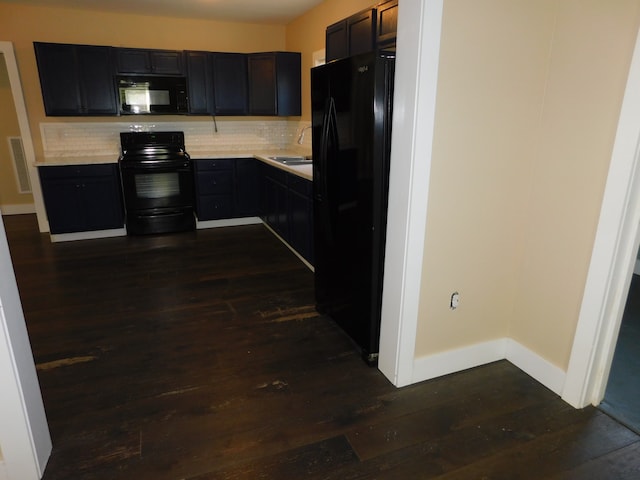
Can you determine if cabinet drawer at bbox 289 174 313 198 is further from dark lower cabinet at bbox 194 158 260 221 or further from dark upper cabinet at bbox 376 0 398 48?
dark lower cabinet at bbox 194 158 260 221

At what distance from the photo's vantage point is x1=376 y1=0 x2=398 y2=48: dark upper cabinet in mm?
2463

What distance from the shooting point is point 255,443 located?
5.88 feet

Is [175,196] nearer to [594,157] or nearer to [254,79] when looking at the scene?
[254,79]

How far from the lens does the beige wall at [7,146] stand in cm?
550

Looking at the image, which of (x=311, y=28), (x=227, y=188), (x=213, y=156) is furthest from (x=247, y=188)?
(x=311, y=28)

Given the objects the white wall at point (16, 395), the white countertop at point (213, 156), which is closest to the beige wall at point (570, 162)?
the white countertop at point (213, 156)

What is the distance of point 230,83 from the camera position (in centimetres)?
508

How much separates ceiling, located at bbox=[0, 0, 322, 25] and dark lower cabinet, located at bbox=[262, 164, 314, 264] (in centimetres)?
169

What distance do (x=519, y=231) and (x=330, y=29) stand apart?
2.22 meters

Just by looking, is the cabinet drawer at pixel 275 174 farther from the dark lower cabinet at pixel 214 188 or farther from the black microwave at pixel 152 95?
the black microwave at pixel 152 95

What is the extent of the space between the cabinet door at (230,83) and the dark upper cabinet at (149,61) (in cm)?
42

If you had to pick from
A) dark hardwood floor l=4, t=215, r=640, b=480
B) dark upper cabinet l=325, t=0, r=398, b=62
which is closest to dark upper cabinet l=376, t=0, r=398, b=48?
dark upper cabinet l=325, t=0, r=398, b=62

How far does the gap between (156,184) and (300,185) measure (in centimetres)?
199

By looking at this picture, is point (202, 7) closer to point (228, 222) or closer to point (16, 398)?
point (228, 222)
